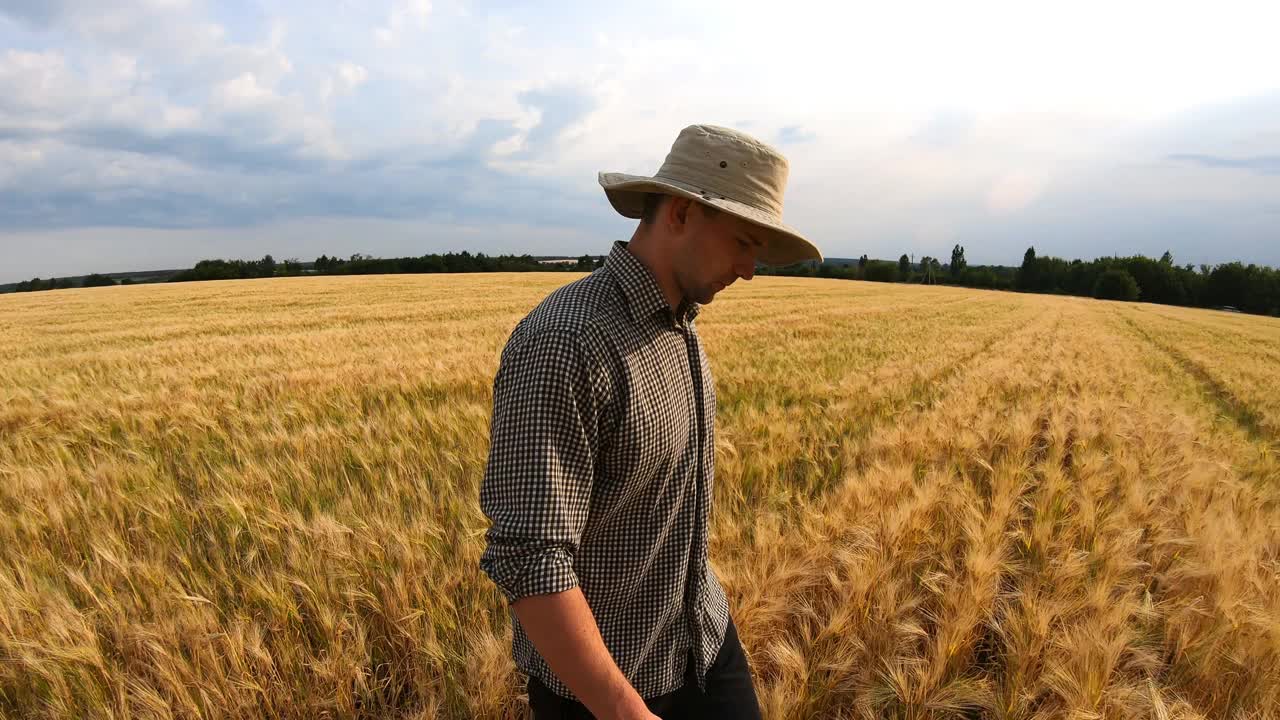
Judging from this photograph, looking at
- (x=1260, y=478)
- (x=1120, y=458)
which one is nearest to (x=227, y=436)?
(x=1120, y=458)

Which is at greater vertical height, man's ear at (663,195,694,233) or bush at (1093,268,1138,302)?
bush at (1093,268,1138,302)

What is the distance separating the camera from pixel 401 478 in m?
3.01

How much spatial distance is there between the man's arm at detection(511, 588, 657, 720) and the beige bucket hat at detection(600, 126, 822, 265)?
2.37ft

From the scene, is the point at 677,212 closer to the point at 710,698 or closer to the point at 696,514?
the point at 696,514

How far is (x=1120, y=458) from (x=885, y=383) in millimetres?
2564

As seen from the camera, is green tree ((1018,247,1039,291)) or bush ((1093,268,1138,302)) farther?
green tree ((1018,247,1039,291))

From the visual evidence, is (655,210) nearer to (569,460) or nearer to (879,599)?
(569,460)

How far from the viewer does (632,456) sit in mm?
1094

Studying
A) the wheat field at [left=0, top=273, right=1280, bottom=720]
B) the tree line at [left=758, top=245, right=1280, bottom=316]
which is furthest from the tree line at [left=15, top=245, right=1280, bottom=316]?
the wheat field at [left=0, top=273, right=1280, bottom=720]

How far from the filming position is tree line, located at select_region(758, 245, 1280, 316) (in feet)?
208

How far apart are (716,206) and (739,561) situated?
160cm

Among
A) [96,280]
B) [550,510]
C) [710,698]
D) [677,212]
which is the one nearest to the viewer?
[550,510]

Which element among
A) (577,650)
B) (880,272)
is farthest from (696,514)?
(880,272)

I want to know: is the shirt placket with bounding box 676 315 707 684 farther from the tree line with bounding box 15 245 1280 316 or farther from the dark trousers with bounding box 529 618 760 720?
the tree line with bounding box 15 245 1280 316
